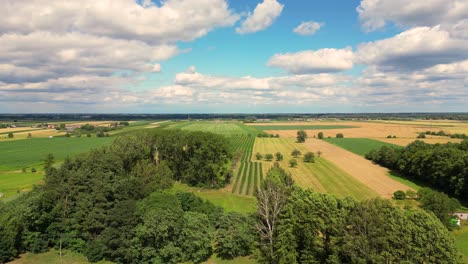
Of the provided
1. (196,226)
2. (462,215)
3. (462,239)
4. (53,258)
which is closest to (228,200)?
(196,226)

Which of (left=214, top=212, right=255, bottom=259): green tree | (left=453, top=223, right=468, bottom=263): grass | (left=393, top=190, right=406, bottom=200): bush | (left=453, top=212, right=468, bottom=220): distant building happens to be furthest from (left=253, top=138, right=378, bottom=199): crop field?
(left=214, top=212, right=255, bottom=259): green tree

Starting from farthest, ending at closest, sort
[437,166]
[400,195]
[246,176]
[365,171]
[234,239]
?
1. [365,171]
2. [246,176]
3. [437,166]
4. [400,195]
5. [234,239]

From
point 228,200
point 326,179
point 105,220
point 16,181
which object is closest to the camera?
point 105,220

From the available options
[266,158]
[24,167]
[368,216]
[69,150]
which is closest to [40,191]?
[368,216]

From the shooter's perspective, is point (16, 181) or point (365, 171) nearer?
point (16, 181)

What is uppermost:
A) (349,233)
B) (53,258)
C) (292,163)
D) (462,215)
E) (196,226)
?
(349,233)

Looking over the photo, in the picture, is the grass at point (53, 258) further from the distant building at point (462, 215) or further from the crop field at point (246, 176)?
the distant building at point (462, 215)

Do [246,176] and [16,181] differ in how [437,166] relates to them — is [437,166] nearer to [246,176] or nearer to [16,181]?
[246,176]
